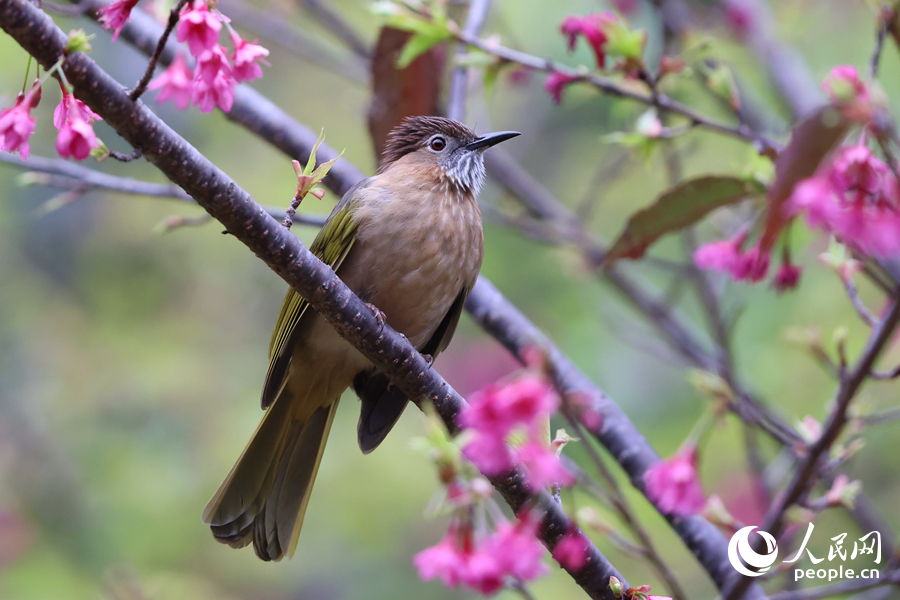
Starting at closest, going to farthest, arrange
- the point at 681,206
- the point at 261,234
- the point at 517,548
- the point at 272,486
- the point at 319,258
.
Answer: the point at 517,548
the point at 261,234
the point at 681,206
the point at 319,258
the point at 272,486

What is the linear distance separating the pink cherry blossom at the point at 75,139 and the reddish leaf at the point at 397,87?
220 centimetres

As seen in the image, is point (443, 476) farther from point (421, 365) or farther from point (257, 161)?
point (257, 161)

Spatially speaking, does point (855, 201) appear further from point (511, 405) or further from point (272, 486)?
point (272, 486)

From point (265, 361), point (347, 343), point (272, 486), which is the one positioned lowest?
point (265, 361)

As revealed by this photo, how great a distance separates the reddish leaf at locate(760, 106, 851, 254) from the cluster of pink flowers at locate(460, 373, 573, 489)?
1.51 feet

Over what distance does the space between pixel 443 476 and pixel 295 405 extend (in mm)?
1967

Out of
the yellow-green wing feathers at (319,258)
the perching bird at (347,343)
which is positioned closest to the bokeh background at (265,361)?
the perching bird at (347,343)

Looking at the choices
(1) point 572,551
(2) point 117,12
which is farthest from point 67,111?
(1) point 572,551

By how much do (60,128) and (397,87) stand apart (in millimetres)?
2345

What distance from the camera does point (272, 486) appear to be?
3180 millimetres

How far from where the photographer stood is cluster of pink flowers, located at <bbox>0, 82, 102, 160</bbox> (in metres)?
1.62

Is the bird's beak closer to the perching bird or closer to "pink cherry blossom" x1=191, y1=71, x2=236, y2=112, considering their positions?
the perching bird

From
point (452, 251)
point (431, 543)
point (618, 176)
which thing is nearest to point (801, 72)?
point (618, 176)

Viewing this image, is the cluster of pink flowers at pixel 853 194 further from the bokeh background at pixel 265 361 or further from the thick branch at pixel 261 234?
the bokeh background at pixel 265 361
